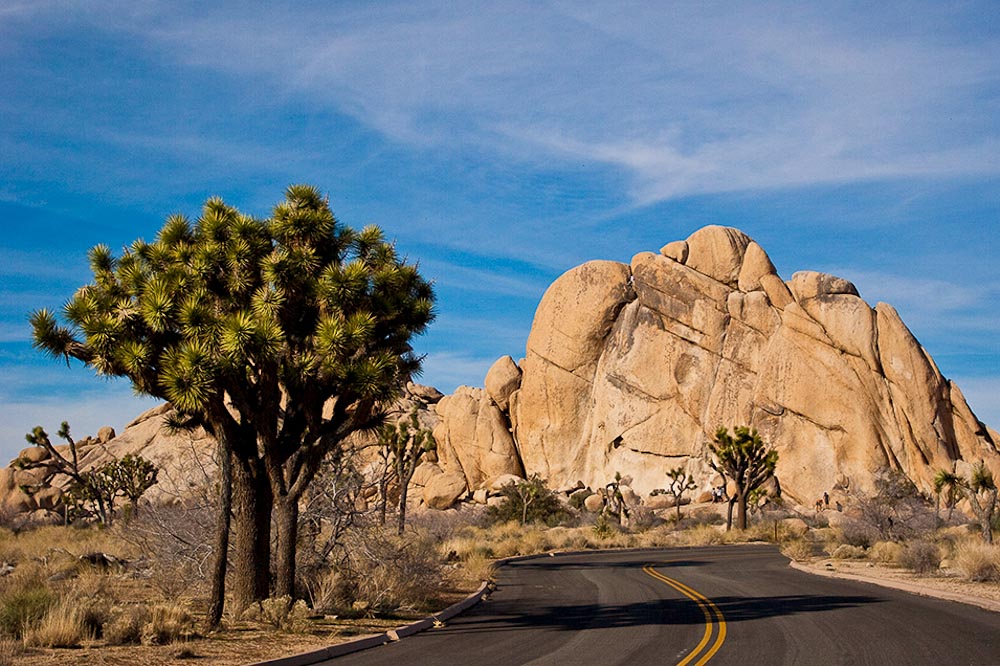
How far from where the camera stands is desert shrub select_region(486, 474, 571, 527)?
203ft

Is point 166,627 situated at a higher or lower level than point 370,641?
higher

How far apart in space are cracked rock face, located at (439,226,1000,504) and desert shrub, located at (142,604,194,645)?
5993cm

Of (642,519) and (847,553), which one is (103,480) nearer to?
(642,519)

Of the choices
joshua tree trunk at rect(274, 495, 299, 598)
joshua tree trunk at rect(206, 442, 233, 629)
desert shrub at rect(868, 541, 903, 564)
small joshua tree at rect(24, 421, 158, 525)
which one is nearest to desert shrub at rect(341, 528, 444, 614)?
joshua tree trunk at rect(274, 495, 299, 598)

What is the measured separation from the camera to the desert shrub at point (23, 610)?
13.2 meters

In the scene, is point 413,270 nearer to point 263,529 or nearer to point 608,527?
point 263,529

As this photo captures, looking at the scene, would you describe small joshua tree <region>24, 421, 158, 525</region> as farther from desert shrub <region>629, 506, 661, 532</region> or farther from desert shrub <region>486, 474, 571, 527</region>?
desert shrub <region>629, 506, 661, 532</region>

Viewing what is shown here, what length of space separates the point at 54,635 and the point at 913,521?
36.8m

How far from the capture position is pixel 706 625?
590 inches

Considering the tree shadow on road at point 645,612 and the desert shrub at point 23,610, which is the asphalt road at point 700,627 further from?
the desert shrub at point 23,610

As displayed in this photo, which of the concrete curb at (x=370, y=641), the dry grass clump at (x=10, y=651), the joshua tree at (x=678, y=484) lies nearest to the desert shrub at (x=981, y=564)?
the concrete curb at (x=370, y=641)

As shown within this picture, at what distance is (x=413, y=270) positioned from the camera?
16406 millimetres

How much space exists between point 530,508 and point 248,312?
5038 centimetres

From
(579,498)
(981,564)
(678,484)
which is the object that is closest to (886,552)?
(981,564)
